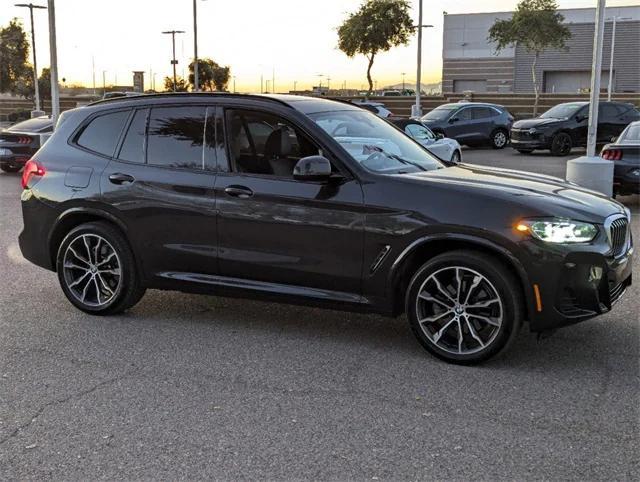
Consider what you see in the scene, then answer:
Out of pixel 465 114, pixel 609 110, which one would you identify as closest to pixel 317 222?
pixel 609 110

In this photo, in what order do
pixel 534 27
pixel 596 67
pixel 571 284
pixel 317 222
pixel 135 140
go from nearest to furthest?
1. pixel 571 284
2. pixel 317 222
3. pixel 135 140
4. pixel 596 67
5. pixel 534 27

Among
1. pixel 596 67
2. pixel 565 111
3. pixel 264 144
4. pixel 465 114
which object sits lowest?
pixel 264 144

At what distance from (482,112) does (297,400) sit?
78.7 feet

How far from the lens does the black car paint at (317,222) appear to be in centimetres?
447

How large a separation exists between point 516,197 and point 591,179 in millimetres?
7828

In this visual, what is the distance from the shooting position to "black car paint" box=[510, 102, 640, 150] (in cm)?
2278

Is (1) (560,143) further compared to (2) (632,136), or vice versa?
(1) (560,143)

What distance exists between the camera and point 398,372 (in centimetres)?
456

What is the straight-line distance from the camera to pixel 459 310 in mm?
4633

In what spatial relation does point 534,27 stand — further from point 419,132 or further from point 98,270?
point 98,270

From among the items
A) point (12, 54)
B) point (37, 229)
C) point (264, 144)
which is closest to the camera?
point (264, 144)

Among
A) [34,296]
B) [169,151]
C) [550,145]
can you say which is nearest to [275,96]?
[169,151]

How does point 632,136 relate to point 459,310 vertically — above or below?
above

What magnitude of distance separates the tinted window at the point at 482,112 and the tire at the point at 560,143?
13.8 ft
